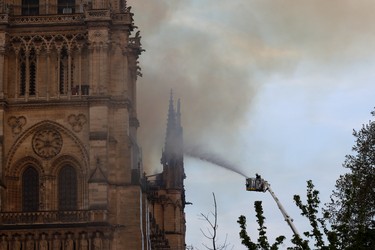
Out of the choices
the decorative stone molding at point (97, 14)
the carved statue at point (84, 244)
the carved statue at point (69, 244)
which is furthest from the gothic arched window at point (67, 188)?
the decorative stone molding at point (97, 14)

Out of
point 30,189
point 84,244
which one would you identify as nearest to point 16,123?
point 30,189

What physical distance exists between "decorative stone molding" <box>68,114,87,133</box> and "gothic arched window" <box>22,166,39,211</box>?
154 inches

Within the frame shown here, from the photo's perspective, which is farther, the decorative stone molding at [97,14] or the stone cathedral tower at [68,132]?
the decorative stone molding at [97,14]

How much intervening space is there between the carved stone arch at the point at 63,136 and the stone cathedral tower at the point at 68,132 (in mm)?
65

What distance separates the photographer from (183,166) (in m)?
107

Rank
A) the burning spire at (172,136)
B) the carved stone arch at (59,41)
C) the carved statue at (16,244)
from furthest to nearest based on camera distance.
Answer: the burning spire at (172,136)
the carved stone arch at (59,41)
the carved statue at (16,244)

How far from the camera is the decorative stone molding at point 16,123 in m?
76.1

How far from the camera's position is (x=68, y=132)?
75.8m

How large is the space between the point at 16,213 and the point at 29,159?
13.3ft

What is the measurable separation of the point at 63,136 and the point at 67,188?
11.2 ft

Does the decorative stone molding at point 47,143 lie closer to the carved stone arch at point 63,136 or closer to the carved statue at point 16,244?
the carved stone arch at point 63,136

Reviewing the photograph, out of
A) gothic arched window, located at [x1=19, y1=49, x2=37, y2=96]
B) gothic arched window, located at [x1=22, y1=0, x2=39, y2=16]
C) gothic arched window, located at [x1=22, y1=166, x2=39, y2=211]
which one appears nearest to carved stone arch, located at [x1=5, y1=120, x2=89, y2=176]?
gothic arched window, located at [x1=22, y1=166, x2=39, y2=211]

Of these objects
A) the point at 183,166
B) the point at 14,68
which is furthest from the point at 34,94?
the point at 183,166

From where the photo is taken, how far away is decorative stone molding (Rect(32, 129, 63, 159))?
7588cm
